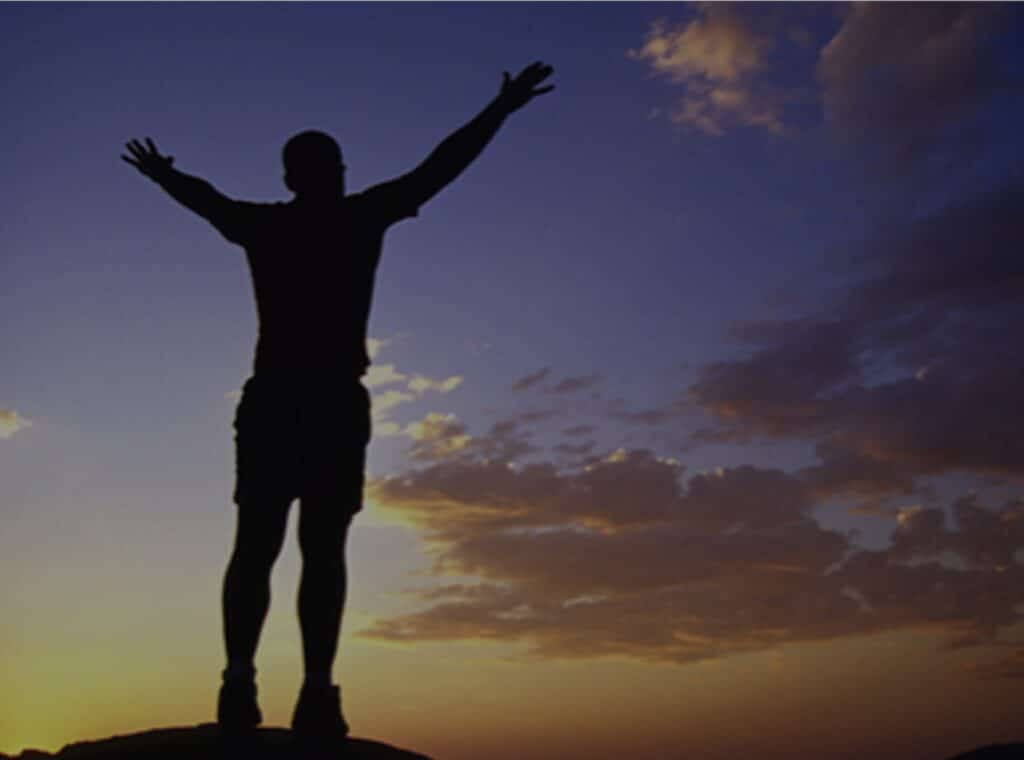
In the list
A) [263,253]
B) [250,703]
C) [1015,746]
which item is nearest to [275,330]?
[263,253]

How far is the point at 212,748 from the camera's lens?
22.2 ft

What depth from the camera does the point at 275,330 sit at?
7.09 metres


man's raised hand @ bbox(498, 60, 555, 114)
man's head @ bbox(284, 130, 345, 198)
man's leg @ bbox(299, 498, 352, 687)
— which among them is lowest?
man's leg @ bbox(299, 498, 352, 687)

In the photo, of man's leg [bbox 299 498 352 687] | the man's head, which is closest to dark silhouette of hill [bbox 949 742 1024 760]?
man's leg [bbox 299 498 352 687]

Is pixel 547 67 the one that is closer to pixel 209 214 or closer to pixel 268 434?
pixel 209 214

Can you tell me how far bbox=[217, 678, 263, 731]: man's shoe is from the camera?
6582 millimetres

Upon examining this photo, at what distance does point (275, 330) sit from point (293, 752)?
2.85 m

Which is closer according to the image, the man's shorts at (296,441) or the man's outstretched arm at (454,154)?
the man's shorts at (296,441)

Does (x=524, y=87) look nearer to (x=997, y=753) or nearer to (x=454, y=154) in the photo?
(x=454, y=154)

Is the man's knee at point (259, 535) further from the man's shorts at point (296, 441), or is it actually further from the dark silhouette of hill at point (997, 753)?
the dark silhouette of hill at point (997, 753)

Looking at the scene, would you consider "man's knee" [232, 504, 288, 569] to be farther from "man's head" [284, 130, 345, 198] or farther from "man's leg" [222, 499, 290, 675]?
"man's head" [284, 130, 345, 198]

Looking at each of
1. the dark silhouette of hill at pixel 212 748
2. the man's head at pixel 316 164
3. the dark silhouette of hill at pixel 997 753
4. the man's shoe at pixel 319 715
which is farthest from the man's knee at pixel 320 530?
the dark silhouette of hill at pixel 997 753

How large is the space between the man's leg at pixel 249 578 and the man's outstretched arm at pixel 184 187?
209 cm

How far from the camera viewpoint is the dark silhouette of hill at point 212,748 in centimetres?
657
